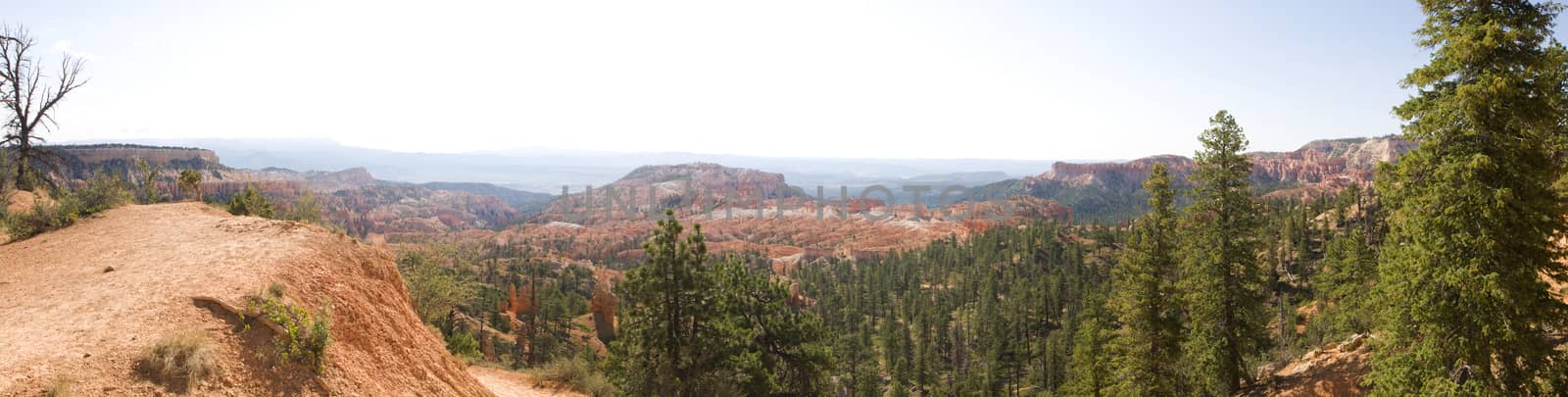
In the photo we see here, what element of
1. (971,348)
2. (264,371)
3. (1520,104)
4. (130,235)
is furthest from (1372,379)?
(971,348)

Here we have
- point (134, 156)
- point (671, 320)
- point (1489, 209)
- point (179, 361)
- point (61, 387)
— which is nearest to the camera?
point (61, 387)

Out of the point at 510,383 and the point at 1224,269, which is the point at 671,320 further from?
the point at 1224,269

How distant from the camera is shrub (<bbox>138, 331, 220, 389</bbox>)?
6754mm

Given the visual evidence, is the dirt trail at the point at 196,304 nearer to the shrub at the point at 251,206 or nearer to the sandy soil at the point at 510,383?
the shrub at the point at 251,206

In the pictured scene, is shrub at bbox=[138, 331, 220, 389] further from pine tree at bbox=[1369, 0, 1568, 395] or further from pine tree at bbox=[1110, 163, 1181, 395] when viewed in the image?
pine tree at bbox=[1110, 163, 1181, 395]

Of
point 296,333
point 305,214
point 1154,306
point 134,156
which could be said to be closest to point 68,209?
point 305,214

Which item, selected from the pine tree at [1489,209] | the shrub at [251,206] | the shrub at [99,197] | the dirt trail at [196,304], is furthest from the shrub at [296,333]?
the pine tree at [1489,209]

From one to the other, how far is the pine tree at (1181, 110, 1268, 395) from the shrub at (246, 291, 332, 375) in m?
20.5

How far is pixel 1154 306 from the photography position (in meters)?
18.2

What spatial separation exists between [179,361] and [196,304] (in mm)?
1737

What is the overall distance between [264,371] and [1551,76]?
1927 centimetres

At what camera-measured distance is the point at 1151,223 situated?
60.2 ft

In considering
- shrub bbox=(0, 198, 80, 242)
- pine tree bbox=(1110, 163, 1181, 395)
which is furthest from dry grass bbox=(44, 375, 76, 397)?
pine tree bbox=(1110, 163, 1181, 395)

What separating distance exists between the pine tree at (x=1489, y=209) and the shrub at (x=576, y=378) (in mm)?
18806
